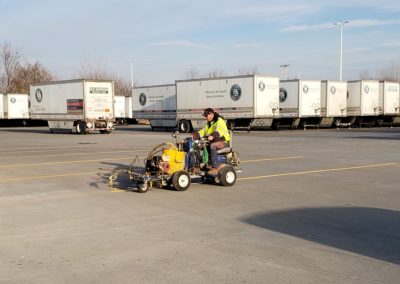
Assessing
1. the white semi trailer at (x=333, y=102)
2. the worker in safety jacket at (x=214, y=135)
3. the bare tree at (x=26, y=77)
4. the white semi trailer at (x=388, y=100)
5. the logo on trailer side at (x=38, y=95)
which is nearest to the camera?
the worker in safety jacket at (x=214, y=135)

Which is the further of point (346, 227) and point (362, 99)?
point (362, 99)

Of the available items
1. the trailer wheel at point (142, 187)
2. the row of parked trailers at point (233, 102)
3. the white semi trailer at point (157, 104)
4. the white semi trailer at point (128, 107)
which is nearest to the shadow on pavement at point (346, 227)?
the trailer wheel at point (142, 187)

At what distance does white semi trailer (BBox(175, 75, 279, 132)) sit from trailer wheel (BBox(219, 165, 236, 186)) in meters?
23.5

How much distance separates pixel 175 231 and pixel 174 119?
111ft

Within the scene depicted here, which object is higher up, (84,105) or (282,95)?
(282,95)

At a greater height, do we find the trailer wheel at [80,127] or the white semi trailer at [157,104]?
the white semi trailer at [157,104]

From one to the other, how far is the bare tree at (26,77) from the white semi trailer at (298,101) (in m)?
48.3

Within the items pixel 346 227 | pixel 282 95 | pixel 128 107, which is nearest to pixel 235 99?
pixel 282 95

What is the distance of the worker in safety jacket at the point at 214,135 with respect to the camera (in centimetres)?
1131

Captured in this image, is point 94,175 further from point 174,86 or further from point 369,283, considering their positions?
point 174,86

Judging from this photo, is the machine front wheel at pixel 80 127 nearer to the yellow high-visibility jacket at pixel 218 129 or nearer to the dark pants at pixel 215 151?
the yellow high-visibility jacket at pixel 218 129

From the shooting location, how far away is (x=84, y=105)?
34.8 meters

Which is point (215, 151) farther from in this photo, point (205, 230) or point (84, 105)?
point (84, 105)

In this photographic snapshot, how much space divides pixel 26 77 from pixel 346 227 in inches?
2995
